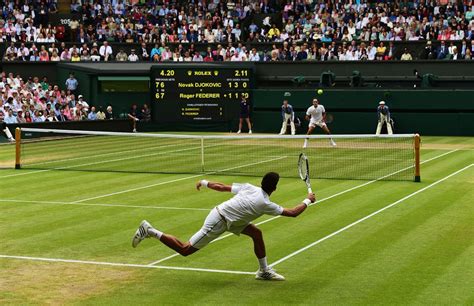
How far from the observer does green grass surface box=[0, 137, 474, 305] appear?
40.5ft

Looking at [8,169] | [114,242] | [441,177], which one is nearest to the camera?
[114,242]

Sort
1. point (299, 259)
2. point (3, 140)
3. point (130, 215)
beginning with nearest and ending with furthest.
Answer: point (299, 259), point (130, 215), point (3, 140)

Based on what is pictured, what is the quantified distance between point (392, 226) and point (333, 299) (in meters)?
6.08

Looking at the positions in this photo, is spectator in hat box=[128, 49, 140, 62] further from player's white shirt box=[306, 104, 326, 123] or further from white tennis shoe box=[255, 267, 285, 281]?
white tennis shoe box=[255, 267, 285, 281]

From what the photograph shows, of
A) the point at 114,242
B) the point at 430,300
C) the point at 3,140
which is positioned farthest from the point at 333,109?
the point at 430,300

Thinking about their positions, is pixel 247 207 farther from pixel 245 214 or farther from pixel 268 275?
pixel 268 275

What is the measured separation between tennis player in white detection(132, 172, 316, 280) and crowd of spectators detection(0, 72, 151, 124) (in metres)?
29.7

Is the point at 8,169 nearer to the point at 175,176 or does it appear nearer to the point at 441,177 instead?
the point at 175,176

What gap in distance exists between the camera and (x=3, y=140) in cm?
4084

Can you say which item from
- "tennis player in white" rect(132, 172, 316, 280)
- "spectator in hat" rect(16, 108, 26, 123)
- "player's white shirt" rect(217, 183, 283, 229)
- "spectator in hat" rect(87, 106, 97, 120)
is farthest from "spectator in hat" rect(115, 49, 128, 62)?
"player's white shirt" rect(217, 183, 283, 229)

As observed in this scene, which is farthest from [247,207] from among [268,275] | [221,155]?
[221,155]

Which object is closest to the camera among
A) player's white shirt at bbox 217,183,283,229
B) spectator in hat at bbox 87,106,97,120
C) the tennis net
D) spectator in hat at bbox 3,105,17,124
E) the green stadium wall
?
player's white shirt at bbox 217,183,283,229

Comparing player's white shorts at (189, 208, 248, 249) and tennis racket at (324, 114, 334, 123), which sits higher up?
player's white shorts at (189, 208, 248, 249)

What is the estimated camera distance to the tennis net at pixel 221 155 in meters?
28.0
